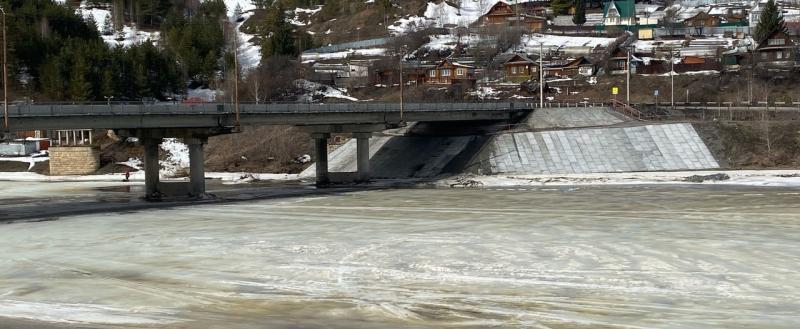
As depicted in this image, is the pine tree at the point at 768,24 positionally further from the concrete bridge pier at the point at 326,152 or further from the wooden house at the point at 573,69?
the concrete bridge pier at the point at 326,152

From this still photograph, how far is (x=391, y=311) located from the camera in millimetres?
25891

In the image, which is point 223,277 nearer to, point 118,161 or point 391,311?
point 391,311

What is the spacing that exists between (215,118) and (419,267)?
40.6 meters

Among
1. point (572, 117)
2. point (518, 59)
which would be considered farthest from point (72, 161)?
point (518, 59)

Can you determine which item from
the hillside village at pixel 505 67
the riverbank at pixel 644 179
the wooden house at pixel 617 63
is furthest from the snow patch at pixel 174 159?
the wooden house at pixel 617 63

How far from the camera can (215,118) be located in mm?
70125

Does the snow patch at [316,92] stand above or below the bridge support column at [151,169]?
above

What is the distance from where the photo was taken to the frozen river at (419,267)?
2542 centimetres

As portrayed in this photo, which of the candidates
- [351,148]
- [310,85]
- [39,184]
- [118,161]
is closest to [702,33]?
[310,85]

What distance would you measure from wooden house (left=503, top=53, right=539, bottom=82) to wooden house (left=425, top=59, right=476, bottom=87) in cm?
686

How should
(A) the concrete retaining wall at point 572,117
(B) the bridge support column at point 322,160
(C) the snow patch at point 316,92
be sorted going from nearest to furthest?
1. (B) the bridge support column at point 322,160
2. (A) the concrete retaining wall at point 572,117
3. (C) the snow patch at point 316,92

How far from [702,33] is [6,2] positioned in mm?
153304

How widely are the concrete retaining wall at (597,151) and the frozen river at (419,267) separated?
25.6m

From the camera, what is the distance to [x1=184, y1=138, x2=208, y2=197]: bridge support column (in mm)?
68688
